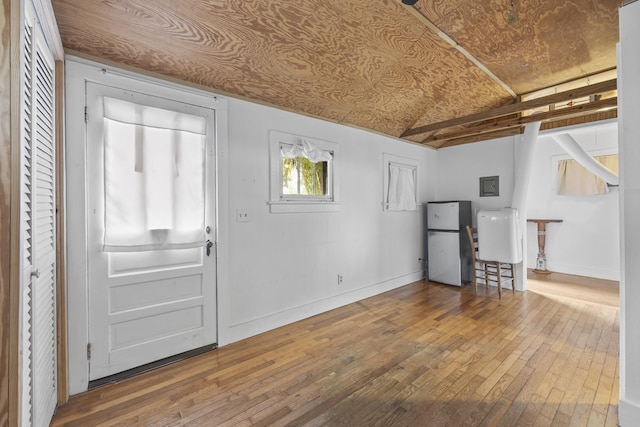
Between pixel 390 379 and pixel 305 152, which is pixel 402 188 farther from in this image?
→ pixel 390 379

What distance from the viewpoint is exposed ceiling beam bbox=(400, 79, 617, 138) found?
2.90 m

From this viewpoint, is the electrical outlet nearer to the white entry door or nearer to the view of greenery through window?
the white entry door

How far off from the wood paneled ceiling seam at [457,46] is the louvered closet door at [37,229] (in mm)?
2200

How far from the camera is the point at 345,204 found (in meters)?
3.77

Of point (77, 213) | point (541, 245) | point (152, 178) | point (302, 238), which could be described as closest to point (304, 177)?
point (302, 238)

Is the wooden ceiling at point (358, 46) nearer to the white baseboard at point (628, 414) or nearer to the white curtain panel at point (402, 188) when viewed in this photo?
the white curtain panel at point (402, 188)

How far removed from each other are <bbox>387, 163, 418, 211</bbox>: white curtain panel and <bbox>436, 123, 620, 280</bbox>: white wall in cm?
90

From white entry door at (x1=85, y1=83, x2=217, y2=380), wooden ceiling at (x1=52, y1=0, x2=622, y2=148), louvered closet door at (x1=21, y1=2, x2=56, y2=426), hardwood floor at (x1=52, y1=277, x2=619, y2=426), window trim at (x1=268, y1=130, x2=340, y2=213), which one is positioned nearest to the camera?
louvered closet door at (x1=21, y1=2, x2=56, y2=426)

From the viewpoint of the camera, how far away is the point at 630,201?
1.63 m

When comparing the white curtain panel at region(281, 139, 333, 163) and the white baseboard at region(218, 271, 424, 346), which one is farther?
the white curtain panel at region(281, 139, 333, 163)

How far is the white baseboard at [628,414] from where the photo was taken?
5.24ft

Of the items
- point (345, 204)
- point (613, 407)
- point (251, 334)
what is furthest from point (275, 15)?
point (613, 407)

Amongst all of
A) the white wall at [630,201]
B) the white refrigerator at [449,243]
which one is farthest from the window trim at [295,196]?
the white wall at [630,201]

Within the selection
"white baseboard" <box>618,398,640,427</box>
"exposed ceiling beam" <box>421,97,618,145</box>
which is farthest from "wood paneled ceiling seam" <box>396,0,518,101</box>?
"white baseboard" <box>618,398,640,427</box>
